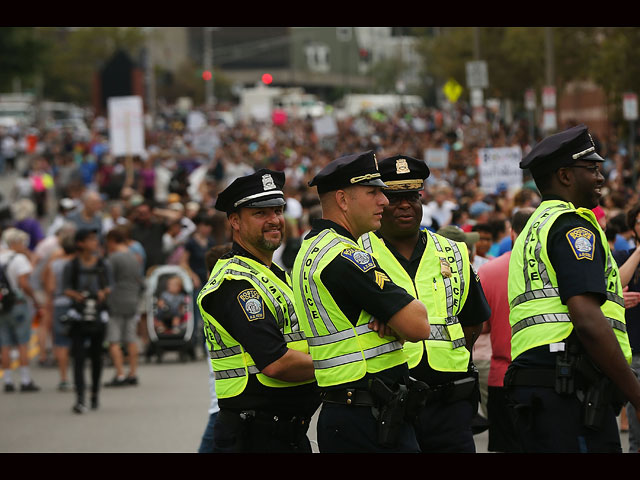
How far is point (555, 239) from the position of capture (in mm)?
5043

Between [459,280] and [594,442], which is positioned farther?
[459,280]

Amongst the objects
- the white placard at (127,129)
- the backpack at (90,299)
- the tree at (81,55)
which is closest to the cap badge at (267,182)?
the backpack at (90,299)

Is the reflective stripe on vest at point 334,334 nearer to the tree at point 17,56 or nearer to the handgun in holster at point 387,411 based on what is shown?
the handgun in holster at point 387,411

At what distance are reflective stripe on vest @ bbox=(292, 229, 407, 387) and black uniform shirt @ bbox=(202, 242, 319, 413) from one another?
371 millimetres

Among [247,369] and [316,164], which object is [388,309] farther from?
[316,164]

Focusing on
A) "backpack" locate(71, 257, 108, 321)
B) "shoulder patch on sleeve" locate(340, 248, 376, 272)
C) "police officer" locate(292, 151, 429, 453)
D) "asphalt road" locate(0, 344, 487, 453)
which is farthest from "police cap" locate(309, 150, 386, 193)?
"backpack" locate(71, 257, 108, 321)

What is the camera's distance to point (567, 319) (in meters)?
5.07

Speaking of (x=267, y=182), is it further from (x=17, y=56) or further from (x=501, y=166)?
(x=17, y=56)

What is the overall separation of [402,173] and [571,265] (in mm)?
1422

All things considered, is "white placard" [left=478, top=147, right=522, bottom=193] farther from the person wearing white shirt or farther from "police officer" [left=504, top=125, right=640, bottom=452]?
"police officer" [left=504, top=125, right=640, bottom=452]

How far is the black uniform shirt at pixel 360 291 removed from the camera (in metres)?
4.98

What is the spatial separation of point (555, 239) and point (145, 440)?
275 inches

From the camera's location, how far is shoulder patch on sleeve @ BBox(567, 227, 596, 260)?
4965mm

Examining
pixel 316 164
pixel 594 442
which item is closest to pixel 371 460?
pixel 594 442
